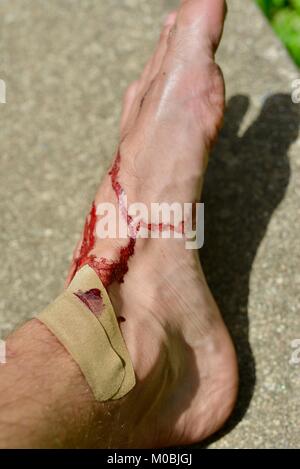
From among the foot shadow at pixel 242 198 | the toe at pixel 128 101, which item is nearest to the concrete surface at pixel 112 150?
the foot shadow at pixel 242 198

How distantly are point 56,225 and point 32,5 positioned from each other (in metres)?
0.76

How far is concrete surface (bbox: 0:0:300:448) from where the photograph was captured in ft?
→ 5.09

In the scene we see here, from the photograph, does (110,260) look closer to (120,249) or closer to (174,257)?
(120,249)

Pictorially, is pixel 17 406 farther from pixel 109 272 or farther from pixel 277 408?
pixel 277 408

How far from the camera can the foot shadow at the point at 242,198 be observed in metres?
1.61

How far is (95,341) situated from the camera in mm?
1240

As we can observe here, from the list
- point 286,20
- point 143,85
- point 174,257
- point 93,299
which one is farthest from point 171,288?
point 286,20

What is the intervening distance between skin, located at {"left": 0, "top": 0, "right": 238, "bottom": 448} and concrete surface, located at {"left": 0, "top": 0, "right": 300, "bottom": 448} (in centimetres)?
9

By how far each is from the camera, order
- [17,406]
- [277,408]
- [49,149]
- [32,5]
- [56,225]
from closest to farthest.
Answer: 1. [17,406]
2. [277,408]
3. [56,225]
4. [49,149]
5. [32,5]

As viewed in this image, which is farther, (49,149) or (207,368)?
(49,149)

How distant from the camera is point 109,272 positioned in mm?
1387

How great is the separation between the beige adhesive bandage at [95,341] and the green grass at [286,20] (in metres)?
1.11

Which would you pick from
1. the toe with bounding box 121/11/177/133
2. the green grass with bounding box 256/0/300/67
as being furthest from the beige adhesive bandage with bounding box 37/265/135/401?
the green grass with bounding box 256/0/300/67

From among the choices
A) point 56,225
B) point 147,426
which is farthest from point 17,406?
point 56,225
